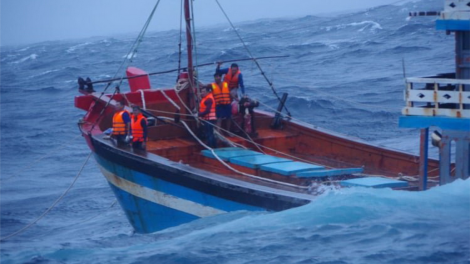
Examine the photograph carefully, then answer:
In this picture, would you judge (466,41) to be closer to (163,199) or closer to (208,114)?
(208,114)

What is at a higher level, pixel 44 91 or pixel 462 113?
pixel 462 113

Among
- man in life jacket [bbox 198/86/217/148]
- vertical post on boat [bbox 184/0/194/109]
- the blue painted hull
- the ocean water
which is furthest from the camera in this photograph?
vertical post on boat [bbox 184/0/194/109]

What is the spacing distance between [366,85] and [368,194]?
21005 mm

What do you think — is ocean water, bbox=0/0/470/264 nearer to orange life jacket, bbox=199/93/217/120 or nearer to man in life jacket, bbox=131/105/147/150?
man in life jacket, bbox=131/105/147/150

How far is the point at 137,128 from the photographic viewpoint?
47.6ft

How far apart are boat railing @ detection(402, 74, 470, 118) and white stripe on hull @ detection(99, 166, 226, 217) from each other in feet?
12.3

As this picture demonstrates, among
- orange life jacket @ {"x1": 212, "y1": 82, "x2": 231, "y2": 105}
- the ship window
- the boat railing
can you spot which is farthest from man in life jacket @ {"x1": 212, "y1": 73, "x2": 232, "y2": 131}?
the ship window

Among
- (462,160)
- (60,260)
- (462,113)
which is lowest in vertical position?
(60,260)

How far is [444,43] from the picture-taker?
146 feet

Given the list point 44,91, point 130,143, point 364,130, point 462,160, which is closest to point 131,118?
point 130,143

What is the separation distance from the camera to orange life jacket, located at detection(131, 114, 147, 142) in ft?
47.3

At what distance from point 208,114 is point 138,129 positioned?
5.71 feet

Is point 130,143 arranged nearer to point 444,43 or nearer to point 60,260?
point 60,260

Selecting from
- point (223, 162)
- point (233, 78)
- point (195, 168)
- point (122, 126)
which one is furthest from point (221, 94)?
point (195, 168)
